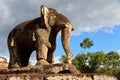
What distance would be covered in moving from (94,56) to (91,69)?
2067 mm

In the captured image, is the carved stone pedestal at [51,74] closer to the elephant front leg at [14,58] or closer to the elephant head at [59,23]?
the elephant head at [59,23]

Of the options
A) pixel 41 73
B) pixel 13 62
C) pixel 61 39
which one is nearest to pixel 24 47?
pixel 13 62

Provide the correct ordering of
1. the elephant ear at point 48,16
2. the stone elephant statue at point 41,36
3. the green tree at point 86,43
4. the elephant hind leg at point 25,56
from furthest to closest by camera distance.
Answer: the green tree at point 86,43 < the elephant hind leg at point 25,56 < the elephant ear at point 48,16 < the stone elephant statue at point 41,36

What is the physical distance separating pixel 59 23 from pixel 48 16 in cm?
41

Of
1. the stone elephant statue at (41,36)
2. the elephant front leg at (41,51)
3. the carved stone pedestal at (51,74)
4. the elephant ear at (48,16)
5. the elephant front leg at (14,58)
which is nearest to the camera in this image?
the carved stone pedestal at (51,74)

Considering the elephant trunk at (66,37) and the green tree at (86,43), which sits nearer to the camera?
the elephant trunk at (66,37)

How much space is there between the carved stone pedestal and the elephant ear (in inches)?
57.4

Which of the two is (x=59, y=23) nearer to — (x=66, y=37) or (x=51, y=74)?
(x=66, y=37)

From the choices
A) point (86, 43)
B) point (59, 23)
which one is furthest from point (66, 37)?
point (86, 43)

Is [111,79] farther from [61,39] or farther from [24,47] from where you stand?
[24,47]

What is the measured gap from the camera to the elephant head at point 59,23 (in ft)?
30.3

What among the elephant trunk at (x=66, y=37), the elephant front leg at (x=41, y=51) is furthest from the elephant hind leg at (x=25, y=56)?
the elephant trunk at (x=66, y=37)

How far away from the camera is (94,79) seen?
7934mm

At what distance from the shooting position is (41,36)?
30.2ft
